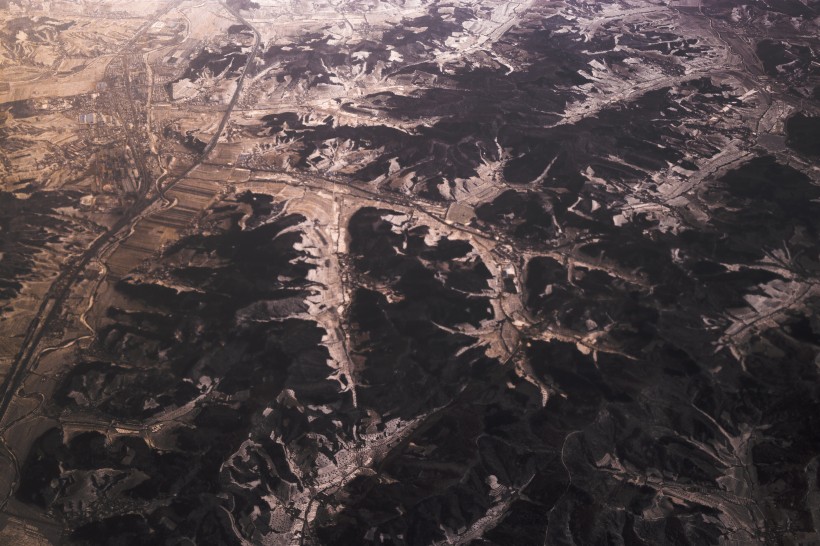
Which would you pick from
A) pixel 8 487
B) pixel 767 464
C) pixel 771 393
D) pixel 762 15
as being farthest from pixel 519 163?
pixel 762 15

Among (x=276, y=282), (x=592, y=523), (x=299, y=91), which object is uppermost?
(x=299, y=91)

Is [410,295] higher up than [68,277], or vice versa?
[68,277]

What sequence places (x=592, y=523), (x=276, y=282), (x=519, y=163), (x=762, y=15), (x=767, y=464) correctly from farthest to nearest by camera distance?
Answer: 1. (x=762, y=15)
2. (x=519, y=163)
3. (x=276, y=282)
4. (x=767, y=464)
5. (x=592, y=523)

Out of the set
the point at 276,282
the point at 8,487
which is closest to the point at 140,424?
the point at 8,487

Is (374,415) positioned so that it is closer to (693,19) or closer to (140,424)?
(140,424)

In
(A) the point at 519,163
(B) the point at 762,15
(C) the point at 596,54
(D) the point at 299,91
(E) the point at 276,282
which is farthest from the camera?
(B) the point at 762,15

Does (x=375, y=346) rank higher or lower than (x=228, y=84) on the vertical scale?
lower

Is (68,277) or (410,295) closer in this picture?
(410,295)

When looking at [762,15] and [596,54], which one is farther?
[762,15]

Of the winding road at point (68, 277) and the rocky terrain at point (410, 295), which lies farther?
the winding road at point (68, 277)

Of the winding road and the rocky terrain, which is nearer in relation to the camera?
the rocky terrain
